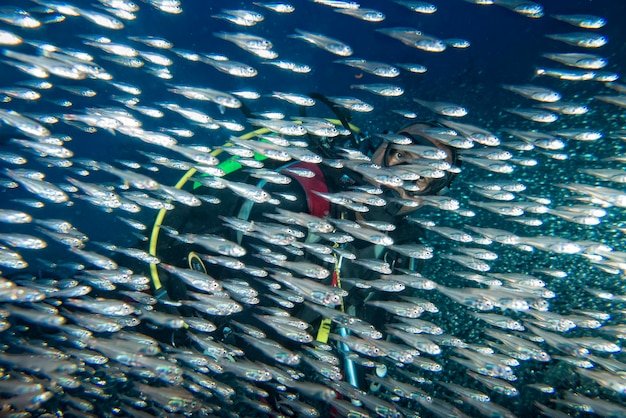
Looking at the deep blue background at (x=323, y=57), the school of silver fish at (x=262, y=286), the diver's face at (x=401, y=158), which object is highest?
the deep blue background at (x=323, y=57)

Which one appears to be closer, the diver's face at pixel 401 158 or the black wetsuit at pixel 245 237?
the black wetsuit at pixel 245 237

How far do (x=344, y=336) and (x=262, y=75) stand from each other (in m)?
20.7

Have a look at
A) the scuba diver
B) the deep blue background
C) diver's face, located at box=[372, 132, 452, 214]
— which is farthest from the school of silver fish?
the deep blue background

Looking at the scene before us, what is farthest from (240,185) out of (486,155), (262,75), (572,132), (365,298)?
(262,75)

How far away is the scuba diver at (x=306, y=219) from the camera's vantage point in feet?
14.0

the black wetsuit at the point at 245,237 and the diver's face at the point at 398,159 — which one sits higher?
the diver's face at the point at 398,159

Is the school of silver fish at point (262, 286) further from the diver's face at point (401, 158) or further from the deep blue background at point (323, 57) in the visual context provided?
the deep blue background at point (323, 57)

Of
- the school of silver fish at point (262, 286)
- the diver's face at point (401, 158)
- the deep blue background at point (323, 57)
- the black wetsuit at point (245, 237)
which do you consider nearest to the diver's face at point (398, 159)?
the diver's face at point (401, 158)

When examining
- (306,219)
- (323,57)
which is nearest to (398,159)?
(306,219)

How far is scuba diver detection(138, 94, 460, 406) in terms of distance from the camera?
427 centimetres

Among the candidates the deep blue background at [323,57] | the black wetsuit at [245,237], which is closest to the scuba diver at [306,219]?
the black wetsuit at [245,237]

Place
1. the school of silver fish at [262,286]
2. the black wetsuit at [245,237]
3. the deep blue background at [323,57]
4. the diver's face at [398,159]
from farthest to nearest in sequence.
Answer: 1. the deep blue background at [323,57]
2. the diver's face at [398,159]
3. the black wetsuit at [245,237]
4. the school of silver fish at [262,286]

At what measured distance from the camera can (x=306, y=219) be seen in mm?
4148

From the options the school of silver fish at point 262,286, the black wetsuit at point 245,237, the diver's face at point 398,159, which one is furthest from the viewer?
the diver's face at point 398,159
